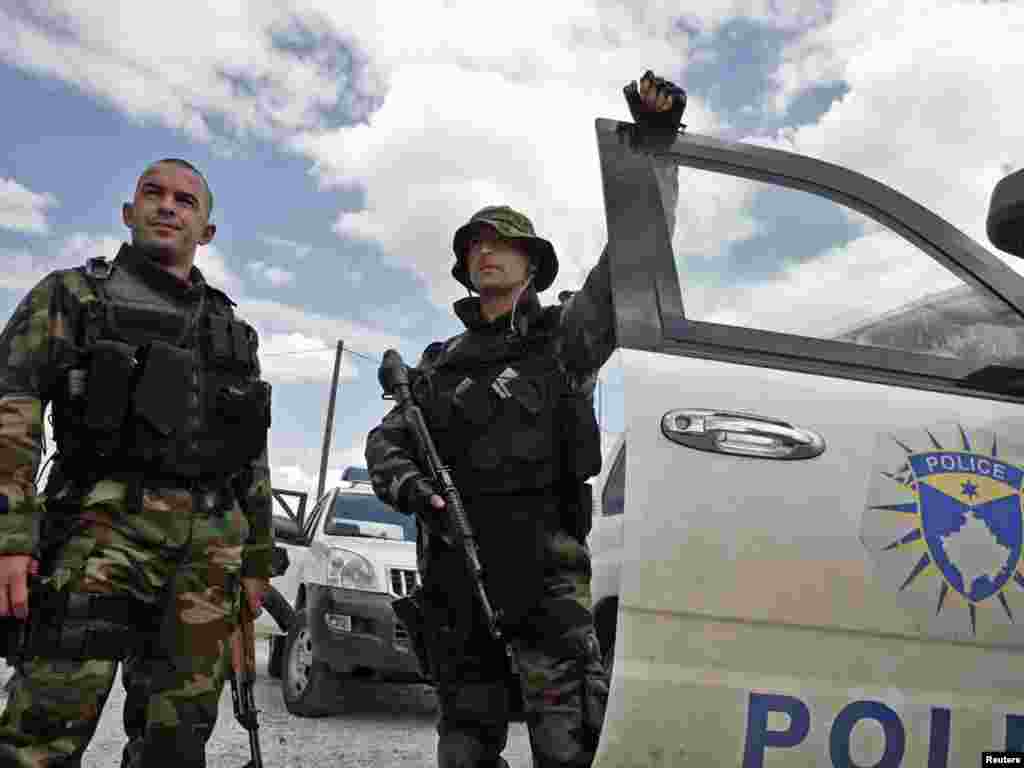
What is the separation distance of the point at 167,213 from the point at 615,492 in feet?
4.48

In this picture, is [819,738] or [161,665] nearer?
[819,738]

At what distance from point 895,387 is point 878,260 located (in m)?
0.31

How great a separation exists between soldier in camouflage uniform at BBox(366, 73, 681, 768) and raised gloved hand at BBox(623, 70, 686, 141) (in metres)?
0.31

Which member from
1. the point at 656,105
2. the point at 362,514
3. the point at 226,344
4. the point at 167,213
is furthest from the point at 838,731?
the point at 362,514

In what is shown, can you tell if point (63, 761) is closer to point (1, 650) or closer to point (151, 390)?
point (1, 650)

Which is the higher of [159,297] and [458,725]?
[159,297]

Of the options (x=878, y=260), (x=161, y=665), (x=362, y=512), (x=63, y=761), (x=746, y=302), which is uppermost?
(x=878, y=260)

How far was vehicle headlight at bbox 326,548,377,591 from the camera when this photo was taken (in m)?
5.04

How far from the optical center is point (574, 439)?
6.92ft

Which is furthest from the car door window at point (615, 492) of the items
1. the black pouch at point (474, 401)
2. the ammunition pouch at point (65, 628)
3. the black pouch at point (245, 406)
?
the ammunition pouch at point (65, 628)

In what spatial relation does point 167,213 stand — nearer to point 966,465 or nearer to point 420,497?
point 420,497

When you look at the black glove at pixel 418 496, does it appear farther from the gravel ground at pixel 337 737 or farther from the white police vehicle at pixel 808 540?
the gravel ground at pixel 337 737

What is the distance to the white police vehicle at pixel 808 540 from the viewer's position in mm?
1478

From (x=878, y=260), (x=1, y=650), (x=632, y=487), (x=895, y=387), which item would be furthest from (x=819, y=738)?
(x=1, y=650)
